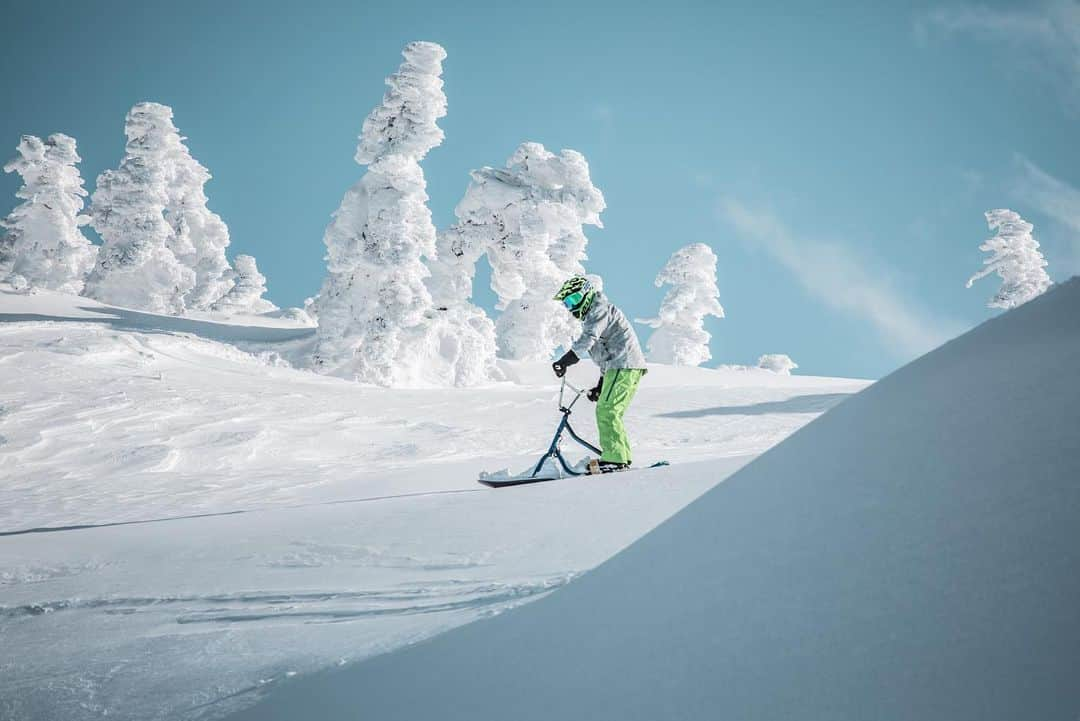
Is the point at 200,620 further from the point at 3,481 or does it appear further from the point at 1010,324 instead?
the point at 3,481

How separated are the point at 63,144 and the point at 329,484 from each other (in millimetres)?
35951

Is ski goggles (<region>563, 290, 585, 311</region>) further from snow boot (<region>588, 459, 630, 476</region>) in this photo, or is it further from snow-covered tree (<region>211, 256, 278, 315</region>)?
snow-covered tree (<region>211, 256, 278, 315</region>)

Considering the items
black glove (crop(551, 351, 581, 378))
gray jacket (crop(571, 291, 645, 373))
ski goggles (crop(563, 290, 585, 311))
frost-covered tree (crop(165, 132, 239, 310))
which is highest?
frost-covered tree (crop(165, 132, 239, 310))

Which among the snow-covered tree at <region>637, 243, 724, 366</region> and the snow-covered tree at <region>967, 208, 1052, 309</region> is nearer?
the snow-covered tree at <region>967, 208, 1052, 309</region>

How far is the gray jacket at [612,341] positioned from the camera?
19.1 feet

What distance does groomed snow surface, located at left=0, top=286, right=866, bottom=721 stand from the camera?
2254 millimetres

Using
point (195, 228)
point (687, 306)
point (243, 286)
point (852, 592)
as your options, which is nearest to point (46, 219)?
point (195, 228)

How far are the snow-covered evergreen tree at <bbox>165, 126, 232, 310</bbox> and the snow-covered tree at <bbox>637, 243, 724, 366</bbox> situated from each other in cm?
2572

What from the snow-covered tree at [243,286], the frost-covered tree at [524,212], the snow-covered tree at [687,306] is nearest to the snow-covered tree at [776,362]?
the snow-covered tree at [687,306]


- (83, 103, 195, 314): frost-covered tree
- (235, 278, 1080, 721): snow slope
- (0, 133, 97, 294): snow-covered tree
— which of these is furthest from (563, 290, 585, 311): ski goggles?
(0, 133, 97, 294): snow-covered tree

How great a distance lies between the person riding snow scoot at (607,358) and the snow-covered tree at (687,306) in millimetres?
30925

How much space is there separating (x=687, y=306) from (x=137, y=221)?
28.7m

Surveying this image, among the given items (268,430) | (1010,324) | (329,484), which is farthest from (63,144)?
(1010,324)

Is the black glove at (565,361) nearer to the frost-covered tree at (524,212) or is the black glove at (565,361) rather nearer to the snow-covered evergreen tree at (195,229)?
the frost-covered tree at (524,212)
